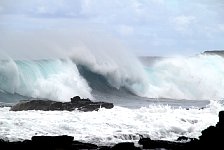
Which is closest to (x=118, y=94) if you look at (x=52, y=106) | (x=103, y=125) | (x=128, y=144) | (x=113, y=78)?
(x=113, y=78)

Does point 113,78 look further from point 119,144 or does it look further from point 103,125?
point 119,144

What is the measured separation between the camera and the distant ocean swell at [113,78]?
138 feet

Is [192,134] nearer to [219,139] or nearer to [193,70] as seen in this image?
[219,139]

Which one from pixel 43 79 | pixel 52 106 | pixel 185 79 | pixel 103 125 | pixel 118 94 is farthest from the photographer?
pixel 185 79

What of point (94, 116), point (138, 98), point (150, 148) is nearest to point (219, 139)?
point (150, 148)

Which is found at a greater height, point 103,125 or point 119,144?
point 103,125

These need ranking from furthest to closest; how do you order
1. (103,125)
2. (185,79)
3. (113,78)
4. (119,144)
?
(185,79)
(113,78)
(103,125)
(119,144)

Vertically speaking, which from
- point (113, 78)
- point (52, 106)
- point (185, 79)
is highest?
point (185, 79)

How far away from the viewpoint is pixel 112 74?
51.8 metres

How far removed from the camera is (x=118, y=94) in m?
48.5

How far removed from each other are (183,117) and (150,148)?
31.1ft

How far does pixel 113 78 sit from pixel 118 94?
3214 mm

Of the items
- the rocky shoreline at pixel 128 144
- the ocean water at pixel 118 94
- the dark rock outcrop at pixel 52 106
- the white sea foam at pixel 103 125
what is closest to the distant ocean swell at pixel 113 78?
the ocean water at pixel 118 94

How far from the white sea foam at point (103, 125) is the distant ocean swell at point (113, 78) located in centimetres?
1542
